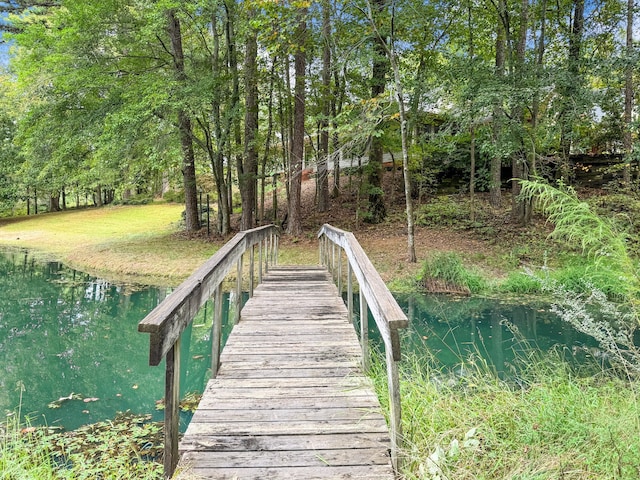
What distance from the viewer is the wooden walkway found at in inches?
85.1

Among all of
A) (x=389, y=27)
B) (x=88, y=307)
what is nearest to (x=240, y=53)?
(x=389, y=27)

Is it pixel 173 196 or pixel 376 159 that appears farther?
pixel 173 196

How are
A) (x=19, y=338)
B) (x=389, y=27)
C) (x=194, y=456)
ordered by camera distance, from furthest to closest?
(x=389, y=27), (x=19, y=338), (x=194, y=456)

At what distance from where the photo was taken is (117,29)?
12.4m

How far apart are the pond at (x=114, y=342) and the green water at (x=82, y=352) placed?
0.01m

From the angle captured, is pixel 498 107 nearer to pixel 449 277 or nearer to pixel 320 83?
pixel 449 277

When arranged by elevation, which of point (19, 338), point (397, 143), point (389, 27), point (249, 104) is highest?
point (389, 27)

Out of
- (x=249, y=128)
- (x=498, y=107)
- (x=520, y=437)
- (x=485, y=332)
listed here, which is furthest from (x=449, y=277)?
(x=249, y=128)

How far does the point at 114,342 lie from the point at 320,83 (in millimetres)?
9906

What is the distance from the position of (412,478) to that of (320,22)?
38.4ft

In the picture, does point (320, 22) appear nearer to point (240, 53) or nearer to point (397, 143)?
point (240, 53)

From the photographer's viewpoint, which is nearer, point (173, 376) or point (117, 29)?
point (173, 376)

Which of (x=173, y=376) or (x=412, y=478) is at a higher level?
(x=173, y=376)

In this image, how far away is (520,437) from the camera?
7.89ft
